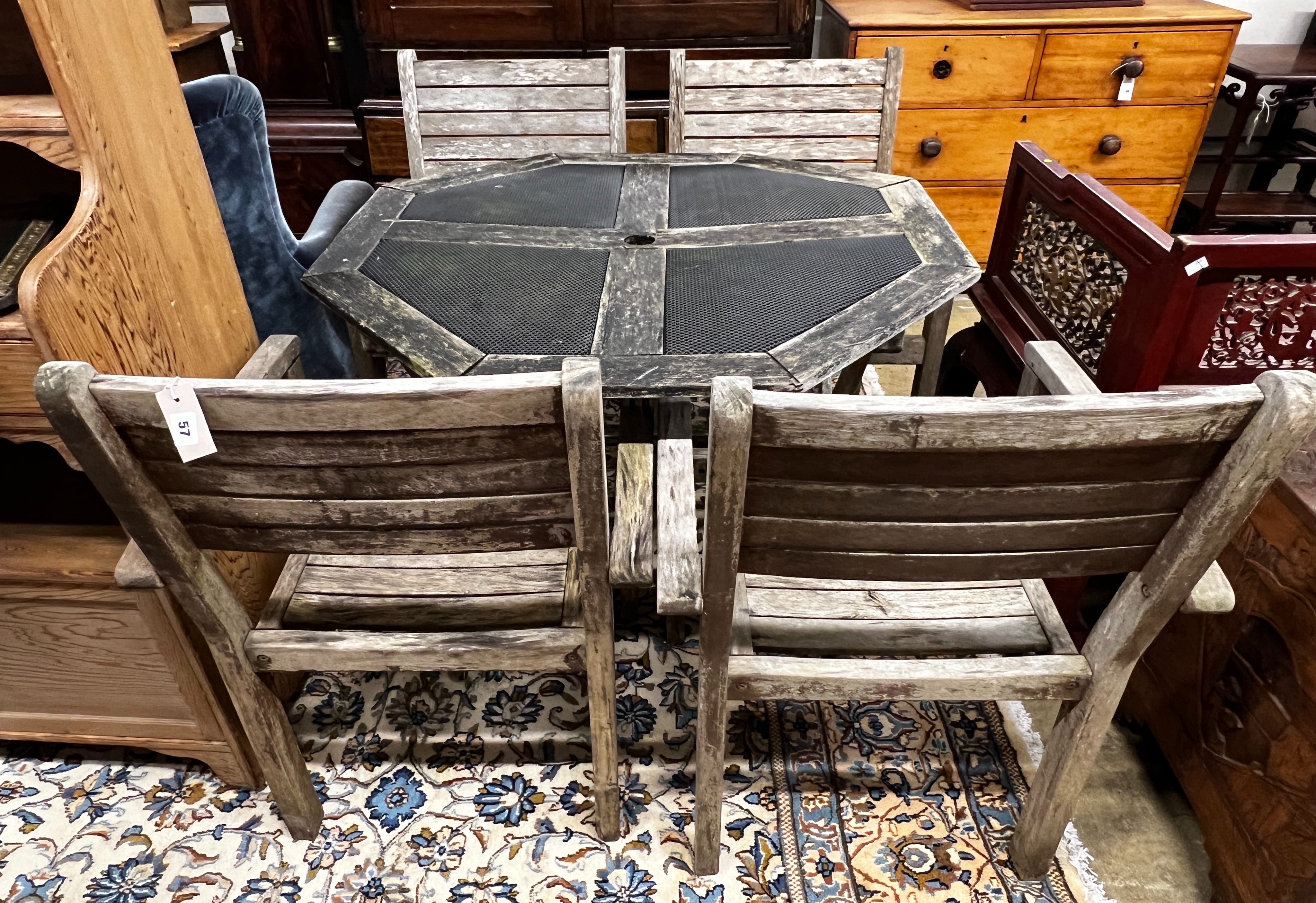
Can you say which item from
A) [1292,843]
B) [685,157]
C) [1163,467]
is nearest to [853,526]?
[1163,467]

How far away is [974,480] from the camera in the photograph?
88 centimetres

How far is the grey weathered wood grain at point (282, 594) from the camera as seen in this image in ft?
3.97

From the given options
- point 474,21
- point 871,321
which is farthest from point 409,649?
point 474,21

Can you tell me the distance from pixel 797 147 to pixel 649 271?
970 mm

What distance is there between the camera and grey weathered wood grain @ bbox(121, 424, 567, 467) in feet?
2.91

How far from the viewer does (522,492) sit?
98 cm

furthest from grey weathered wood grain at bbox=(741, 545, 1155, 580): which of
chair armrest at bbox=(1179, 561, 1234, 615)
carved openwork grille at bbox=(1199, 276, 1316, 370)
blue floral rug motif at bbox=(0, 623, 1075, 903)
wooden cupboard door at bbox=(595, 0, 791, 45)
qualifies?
wooden cupboard door at bbox=(595, 0, 791, 45)

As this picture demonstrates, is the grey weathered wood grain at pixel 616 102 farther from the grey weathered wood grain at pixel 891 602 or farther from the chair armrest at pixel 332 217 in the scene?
the grey weathered wood grain at pixel 891 602

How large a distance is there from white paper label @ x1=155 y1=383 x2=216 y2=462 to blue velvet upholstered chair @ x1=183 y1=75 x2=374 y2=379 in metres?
0.96

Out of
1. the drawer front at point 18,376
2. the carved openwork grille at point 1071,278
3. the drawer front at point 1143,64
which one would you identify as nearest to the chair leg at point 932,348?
the carved openwork grille at point 1071,278

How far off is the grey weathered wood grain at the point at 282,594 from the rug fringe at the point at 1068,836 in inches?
49.1

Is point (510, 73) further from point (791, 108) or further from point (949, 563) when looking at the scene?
point (949, 563)

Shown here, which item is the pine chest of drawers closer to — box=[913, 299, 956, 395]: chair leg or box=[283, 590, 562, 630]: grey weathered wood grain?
Result: box=[913, 299, 956, 395]: chair leg

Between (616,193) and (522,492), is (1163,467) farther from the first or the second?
(616,193)
